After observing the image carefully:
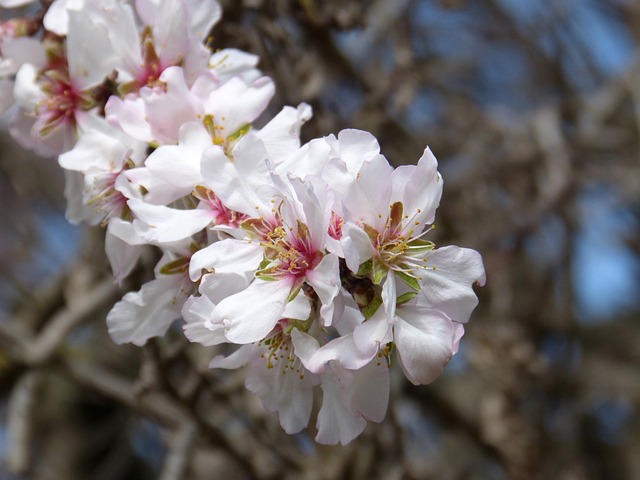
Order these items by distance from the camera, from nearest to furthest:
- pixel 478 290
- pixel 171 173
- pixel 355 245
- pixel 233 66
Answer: pixel 355 245
pixel 171 173
pixel 233 66
pixel 478 290

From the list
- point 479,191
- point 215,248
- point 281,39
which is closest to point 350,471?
point 281,39

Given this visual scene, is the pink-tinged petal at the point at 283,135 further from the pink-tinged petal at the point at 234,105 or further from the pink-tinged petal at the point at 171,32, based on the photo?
the pink-tinged petal at the point at 171,32

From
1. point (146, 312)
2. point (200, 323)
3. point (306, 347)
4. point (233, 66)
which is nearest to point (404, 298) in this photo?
point (306, 347)

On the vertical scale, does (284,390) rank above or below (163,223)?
below

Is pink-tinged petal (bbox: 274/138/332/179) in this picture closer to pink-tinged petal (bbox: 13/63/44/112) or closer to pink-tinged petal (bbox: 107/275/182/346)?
pink-tinged petal (bbox: 107/275/182/346)

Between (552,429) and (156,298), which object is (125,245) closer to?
(156,298)

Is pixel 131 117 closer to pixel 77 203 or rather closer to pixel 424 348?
pixel 77 203
